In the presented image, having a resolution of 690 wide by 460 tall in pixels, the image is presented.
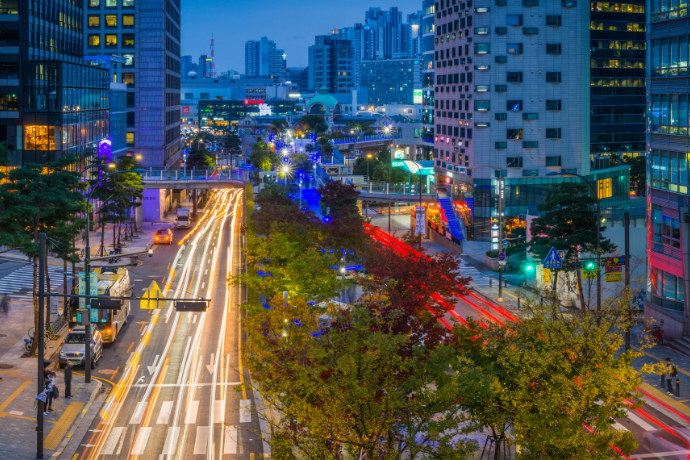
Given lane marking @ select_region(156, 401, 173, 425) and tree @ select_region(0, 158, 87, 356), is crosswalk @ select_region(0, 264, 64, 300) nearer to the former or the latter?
tree @ select_region(0, 158, 87, 356)

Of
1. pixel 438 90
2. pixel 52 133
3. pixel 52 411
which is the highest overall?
pixel 438 90

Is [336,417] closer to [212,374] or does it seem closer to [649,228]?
[212,374]

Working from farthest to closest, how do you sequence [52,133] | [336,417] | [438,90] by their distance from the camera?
[438,90]
[52,133]
[336,417]

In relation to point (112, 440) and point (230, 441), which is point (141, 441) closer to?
point (112, 440)

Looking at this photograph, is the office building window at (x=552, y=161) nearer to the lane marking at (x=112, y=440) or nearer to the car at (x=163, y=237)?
the car at (x=163, y=237)

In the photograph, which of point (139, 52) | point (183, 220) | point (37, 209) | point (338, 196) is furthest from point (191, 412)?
point (139, 52)

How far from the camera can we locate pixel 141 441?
29.8 m

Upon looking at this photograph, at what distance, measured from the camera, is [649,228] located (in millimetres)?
48031

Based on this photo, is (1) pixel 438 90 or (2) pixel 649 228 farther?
(1) pixel 438 90

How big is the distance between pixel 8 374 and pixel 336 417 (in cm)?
2457

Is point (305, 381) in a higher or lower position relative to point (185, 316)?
higher

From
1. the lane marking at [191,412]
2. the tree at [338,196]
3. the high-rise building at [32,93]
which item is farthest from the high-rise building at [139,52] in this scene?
the lane marking at [191,412]

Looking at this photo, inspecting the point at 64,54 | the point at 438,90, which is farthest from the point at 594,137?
the point at 64,54

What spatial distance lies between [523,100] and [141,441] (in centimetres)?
6949
